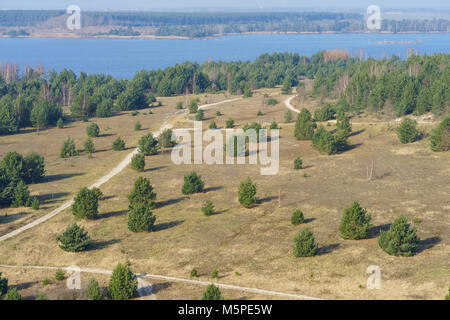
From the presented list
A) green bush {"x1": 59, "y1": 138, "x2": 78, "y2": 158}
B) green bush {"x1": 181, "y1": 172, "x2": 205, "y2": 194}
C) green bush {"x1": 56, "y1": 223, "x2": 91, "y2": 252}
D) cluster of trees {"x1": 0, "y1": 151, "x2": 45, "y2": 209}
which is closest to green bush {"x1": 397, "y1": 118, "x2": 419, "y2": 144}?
green bush {"x1": 181, "y1": 172, "x2": 205, "y2": 194}

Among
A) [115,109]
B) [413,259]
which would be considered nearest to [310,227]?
[413,259]

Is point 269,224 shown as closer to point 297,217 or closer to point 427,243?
point 297,217

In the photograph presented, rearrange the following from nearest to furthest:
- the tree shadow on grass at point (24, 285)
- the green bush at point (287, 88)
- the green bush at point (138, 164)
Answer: the tree shadow on grass at point (24, 285), the green bush at point (138, 164), the green bush at point (287, 88)

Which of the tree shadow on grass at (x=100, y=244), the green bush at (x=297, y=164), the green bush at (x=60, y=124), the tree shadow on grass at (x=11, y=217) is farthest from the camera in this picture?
the green bush at (x=60, y=124)

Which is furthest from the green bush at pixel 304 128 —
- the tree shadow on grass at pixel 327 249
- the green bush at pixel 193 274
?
the green bush at pixel 193 274

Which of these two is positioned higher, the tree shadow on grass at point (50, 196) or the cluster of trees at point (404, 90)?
the cluster of trees at point (404, 90)

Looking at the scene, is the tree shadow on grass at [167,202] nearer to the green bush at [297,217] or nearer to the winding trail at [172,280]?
the green bush at [297,217]
